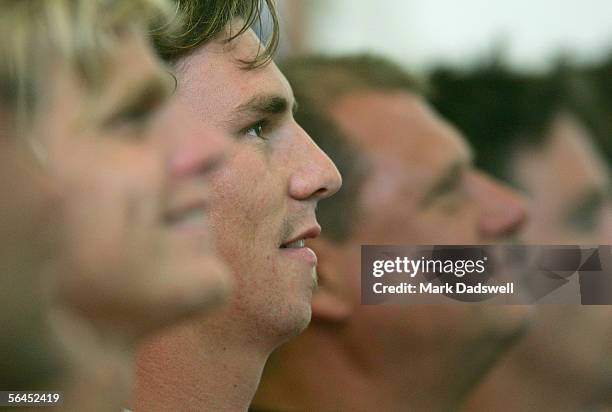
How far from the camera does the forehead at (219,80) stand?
1036mm

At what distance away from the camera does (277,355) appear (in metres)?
1.26

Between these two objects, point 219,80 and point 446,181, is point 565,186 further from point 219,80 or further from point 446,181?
point 219,80

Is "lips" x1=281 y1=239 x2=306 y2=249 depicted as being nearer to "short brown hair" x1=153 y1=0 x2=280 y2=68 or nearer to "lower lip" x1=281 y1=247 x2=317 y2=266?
"lower lip" x1=281 y1=247 x2=317 y2=266

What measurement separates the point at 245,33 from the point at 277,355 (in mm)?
427

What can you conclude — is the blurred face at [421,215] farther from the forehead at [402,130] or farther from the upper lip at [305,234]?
the upper lip at [305,234]

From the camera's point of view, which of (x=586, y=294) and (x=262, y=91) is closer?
(x=262, y=91)

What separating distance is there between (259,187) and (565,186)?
1.52 ft

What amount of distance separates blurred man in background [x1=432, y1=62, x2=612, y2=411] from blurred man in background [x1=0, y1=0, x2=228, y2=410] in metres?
0.72

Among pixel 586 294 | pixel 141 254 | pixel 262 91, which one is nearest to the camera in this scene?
pixel 141 254

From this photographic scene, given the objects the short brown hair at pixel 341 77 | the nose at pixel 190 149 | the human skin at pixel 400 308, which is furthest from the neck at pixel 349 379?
the nose at pixel 190 149

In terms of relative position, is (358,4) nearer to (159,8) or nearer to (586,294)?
(586,294)

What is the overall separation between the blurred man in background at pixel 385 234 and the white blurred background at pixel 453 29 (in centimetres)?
3

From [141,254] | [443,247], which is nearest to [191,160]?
[141,254]

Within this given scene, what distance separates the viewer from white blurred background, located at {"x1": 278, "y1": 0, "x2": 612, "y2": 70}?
1254mm
